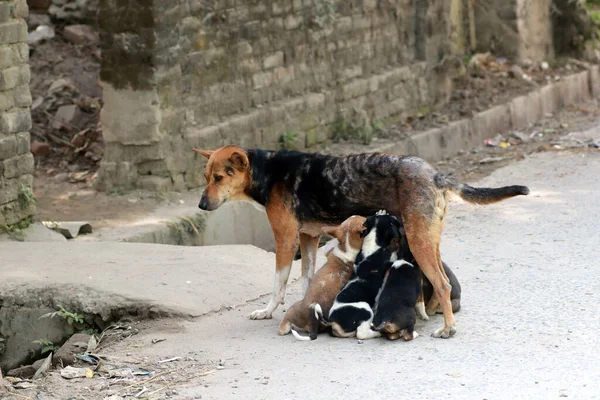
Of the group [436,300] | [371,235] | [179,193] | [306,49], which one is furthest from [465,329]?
[306,49]

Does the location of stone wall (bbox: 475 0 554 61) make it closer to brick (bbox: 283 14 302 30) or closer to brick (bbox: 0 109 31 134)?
brick (bbox: 283 14 302 30)

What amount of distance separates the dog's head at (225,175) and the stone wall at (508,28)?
39.2 ft

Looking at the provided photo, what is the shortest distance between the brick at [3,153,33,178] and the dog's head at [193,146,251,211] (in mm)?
2964

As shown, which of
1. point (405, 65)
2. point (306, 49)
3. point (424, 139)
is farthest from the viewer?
point (405, 65)

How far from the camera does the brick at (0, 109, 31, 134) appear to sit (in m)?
8.39

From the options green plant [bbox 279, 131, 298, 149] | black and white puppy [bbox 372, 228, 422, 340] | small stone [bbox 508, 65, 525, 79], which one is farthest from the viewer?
small stone [bbox 508, 65, 525, 79]

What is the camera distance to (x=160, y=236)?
29.6ft

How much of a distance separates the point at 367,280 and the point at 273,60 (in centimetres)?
628

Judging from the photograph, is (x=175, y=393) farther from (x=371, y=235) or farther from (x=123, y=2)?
(x=123, y=2)

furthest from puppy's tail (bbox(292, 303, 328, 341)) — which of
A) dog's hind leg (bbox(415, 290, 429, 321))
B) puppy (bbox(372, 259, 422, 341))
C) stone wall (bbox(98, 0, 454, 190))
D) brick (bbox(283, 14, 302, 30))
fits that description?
brick (bbox(283, 14, 302, 30))

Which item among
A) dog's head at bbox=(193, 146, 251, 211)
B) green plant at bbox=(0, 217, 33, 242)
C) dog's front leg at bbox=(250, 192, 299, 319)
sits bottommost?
green plant at bbox=(0, 217, 33, 242)

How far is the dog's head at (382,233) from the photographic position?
5891 millimetres

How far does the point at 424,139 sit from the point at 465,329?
7514 mm

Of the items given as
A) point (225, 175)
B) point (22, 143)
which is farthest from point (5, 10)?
point (225, 175)
